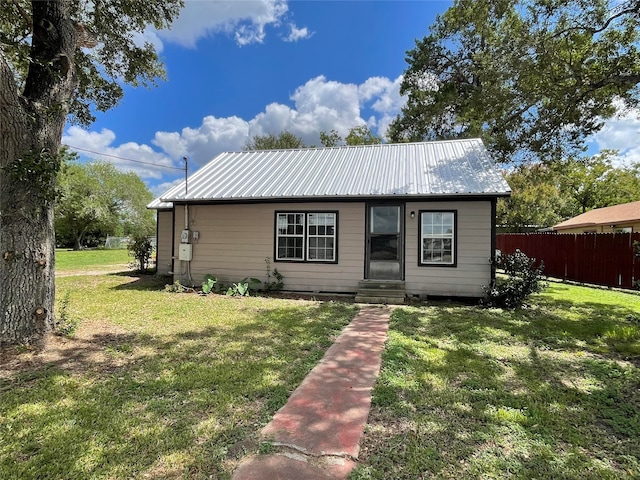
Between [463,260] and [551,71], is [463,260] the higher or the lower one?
the lower one

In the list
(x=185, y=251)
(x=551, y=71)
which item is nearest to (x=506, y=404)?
(x=185, y=251)

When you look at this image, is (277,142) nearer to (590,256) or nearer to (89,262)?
(89,262)

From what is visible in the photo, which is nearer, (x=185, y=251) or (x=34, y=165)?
(x=34, y=165)

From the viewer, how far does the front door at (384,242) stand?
8930 millimetres

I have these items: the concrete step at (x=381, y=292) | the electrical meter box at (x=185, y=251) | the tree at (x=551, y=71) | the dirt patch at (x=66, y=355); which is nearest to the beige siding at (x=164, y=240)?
the electrical meter box at (x=185, y=251)

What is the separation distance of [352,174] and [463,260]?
380cm

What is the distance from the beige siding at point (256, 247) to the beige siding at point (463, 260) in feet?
4.48

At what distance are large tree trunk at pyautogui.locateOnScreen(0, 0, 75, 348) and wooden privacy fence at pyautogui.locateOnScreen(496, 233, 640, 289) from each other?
1338 centimetres

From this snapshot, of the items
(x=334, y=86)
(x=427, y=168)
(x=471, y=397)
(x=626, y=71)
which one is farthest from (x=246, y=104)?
(x=471, y=397)

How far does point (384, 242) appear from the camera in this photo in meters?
9.01

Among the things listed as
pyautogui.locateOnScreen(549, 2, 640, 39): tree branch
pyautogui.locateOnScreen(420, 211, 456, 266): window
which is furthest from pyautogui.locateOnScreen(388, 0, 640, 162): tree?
pyautogui.locateOnScreen(420, 211, 456, 266): window

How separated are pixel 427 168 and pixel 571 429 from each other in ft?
25.6

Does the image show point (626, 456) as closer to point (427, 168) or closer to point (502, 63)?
point (427, 168)

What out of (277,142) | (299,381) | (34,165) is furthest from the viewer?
(277,142)
